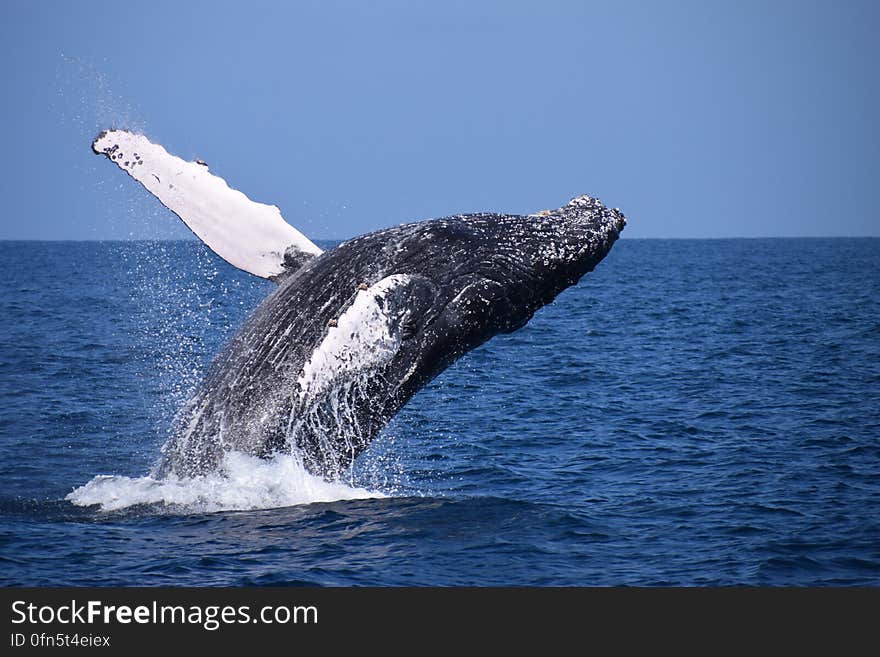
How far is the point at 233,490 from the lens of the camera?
1134 cm

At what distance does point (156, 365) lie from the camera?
2502 cm

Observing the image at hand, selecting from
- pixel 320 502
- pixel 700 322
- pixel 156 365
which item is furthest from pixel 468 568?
pixel 700 322

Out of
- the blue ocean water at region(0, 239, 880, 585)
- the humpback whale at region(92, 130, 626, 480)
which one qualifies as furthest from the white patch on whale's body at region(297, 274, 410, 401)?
the blue ocean water at region(0, 239, 880, 585)

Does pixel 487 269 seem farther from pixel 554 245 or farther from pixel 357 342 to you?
pixel 357 342

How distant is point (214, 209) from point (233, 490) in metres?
2.96

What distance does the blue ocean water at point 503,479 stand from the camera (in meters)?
10.2

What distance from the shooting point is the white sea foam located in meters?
11.1

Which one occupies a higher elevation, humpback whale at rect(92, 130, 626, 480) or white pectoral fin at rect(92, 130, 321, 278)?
white pectoral fin at rect(92, 130, 321, 278)

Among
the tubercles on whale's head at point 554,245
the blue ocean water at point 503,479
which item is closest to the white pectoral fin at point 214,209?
the tubercles on whale's head at point 554,245

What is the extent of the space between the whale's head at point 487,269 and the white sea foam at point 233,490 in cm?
181

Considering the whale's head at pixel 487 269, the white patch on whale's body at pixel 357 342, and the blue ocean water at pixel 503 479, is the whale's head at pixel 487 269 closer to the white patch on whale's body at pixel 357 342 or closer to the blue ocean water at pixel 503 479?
the white patch on whale's body at pixel 357 342

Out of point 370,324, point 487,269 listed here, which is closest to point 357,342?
point 370,324

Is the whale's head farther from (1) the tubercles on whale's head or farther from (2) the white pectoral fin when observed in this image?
(2) the white pectoral fin

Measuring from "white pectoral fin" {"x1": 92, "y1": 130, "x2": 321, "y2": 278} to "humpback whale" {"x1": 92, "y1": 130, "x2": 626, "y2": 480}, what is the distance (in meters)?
0.46
